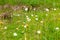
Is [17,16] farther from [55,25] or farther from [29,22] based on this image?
[55,25]

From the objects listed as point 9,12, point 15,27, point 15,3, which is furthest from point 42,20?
point 15,3

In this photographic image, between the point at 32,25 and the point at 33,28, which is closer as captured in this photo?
the point at 33,28

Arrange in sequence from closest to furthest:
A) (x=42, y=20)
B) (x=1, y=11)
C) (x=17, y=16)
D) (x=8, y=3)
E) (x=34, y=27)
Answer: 1. (x=34, y=27)
2. (x=42, y=20)
3. (x=17, y=16)
4. (x=1, y=11)
5. (x=8, y=3)

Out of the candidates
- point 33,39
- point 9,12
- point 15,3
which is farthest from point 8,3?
point 33,39

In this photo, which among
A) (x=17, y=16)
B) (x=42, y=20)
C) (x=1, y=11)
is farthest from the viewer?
(x=1, y=11)

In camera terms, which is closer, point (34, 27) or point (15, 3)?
point (34, 27)

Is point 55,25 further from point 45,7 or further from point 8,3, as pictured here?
point 8,3
